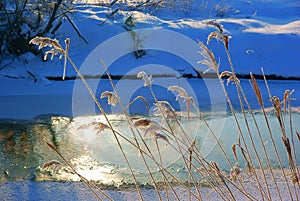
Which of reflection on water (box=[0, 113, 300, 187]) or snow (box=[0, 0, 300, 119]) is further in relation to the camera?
snow (box=[0, 0, 300, 119])

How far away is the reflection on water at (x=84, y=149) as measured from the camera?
13.4 feet

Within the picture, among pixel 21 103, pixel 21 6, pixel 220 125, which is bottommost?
pixel 21 103

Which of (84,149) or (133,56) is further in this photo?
(133,56)

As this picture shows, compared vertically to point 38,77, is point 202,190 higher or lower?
higher

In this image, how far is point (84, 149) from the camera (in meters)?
4.88

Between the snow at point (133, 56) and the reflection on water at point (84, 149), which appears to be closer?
the reflection on water at point (84, 149)

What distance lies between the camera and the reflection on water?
408cm

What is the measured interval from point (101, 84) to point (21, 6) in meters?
2.63

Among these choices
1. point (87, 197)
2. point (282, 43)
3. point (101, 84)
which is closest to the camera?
point (87, 197)

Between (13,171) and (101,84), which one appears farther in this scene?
(101,84)

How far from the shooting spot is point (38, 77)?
8.45 meters

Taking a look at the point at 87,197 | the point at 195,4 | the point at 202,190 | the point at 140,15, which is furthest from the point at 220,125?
the point at 195,4

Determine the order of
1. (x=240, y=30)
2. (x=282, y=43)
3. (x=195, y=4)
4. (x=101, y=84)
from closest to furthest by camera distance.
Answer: (x=101, y=84) → (x=282, y=43) → (x=240, y=30) → (x=195, y=4)

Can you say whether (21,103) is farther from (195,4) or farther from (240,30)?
(195,4)
